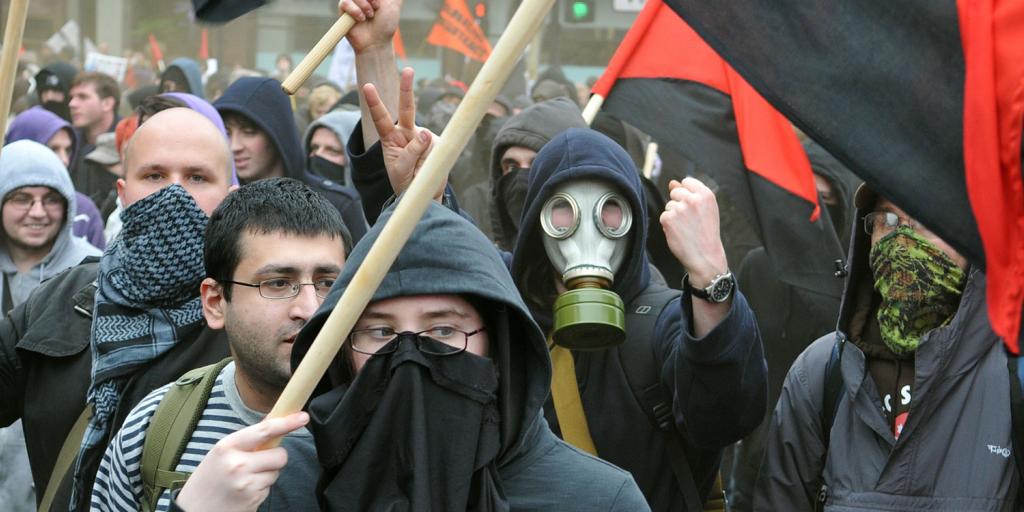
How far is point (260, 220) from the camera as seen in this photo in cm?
385

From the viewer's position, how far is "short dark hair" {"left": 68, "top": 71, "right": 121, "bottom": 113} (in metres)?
12.3

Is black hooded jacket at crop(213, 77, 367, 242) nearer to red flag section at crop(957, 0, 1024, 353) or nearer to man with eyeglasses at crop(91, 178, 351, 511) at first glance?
man with eyeglasses at crop(91, 178, 351, 511)

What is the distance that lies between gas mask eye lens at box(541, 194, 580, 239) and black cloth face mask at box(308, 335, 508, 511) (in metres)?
1.50

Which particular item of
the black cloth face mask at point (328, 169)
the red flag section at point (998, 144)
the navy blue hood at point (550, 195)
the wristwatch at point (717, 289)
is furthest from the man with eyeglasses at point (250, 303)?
the black cloth face mask at point (328, 169)

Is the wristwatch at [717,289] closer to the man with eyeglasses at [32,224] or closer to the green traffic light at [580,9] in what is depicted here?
the man with eyeglasses at [32,224]

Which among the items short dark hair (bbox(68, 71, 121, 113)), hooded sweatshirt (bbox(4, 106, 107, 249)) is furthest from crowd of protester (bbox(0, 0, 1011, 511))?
short dark hair (bbox(68, 71, 121, 113))

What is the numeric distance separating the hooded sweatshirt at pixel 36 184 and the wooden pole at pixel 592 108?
2.35m

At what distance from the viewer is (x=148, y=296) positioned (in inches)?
165

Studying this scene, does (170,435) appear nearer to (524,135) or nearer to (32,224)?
(524,135)

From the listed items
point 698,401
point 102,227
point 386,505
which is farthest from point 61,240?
point 386,505

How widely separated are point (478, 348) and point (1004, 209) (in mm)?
1192

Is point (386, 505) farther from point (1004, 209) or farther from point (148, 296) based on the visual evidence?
point (148, 296)

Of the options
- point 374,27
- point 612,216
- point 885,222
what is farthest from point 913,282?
point 374,27

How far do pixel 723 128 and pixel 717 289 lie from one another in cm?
266
